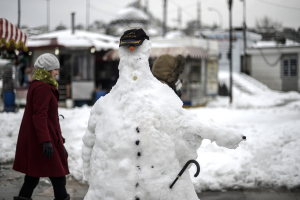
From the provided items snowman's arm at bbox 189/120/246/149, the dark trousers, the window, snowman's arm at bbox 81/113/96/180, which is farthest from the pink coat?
A: the window

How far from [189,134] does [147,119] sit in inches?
14.3

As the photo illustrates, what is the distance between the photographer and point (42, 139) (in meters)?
3.36

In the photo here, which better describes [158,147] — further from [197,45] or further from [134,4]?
[134,4]

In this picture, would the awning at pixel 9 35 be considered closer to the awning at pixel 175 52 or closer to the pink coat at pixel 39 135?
the pink coat at pixel 39 135

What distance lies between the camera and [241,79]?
29.0 meters

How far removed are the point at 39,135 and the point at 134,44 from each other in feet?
4.49

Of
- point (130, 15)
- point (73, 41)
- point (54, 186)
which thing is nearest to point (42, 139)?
point (54, 186)

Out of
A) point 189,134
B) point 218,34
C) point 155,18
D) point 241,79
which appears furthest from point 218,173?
point 155,18

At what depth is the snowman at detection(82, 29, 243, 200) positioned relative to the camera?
257cm

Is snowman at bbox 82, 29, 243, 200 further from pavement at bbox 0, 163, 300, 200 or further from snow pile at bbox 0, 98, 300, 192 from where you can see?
pavement at bbox 0, 163, 300, 200

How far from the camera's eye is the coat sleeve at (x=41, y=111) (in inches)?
133

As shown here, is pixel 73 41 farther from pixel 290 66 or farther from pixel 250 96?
pixel 290 66

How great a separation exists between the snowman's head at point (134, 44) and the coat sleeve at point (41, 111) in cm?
106

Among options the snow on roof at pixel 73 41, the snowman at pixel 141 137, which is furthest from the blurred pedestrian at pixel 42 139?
the snow on roof at pixel 73 41
